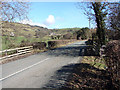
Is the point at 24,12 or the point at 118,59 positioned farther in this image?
Result: the point at 24,12

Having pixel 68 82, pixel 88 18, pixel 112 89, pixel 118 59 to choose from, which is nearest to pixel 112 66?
pixel 118 59

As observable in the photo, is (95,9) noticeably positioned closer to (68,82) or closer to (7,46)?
(7,46)

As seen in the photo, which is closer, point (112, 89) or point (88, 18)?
point (112, 89)

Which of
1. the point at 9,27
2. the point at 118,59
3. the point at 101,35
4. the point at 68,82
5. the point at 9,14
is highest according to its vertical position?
the point at 9,14

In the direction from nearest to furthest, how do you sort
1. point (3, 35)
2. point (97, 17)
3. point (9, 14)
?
point (9, 14)
point (3, 35)
point (97, 17)

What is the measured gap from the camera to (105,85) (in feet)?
16.2

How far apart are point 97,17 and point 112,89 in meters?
16.1

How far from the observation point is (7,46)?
17359mm

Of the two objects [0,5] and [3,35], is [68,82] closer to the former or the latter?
[0,5]

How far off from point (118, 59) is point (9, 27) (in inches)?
668

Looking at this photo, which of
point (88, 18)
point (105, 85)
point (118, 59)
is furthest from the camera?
point (88, 18)

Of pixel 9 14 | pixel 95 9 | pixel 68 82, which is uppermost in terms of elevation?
pixel 95 9

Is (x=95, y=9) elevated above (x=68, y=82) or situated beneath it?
elevated above

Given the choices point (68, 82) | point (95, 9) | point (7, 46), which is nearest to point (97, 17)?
point (95, 9)
